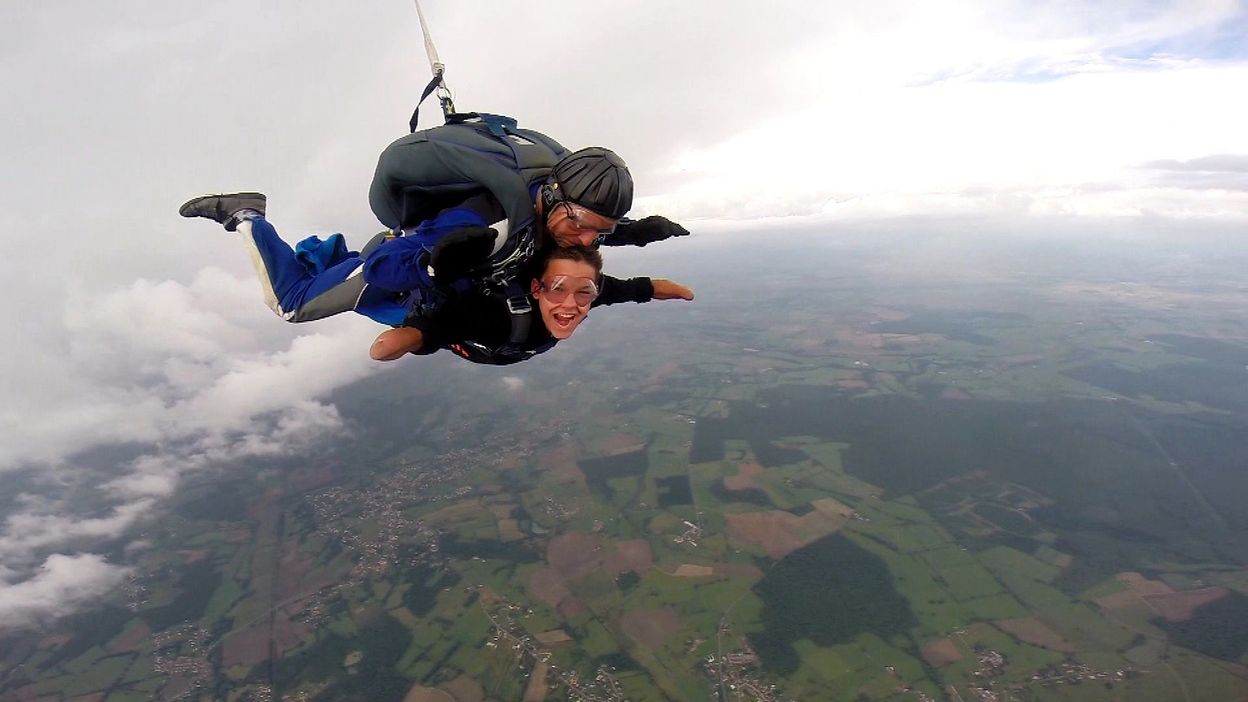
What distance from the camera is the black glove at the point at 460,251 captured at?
89.4 inches

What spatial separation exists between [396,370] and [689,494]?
237 feet

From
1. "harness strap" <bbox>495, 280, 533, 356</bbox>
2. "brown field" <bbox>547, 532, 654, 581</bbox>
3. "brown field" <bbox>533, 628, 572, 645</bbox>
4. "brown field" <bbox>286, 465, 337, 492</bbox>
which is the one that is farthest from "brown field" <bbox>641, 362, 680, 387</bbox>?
"harness strap" <bbox>495, 280, 533, 356</bbox>

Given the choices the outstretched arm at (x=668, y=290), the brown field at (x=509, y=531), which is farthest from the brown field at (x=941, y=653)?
the outstretched arm at (x=668, y=290)

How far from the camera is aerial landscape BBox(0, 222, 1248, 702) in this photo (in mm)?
27250

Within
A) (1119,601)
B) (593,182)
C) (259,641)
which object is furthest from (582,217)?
(1119,601)

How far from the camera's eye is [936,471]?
4547cm

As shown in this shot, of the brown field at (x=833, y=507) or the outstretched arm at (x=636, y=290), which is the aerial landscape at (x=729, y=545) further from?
the outstretched arm at (x=636, y=290)

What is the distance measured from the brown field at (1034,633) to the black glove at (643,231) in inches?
1375

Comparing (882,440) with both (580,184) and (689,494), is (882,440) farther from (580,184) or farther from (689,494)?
(580,184)

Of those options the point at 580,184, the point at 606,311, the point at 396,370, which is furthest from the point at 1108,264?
the point at 580,184

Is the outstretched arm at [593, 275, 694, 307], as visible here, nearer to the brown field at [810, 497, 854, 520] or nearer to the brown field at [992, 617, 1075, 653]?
the brown field at [992, 617, 1075, 653]

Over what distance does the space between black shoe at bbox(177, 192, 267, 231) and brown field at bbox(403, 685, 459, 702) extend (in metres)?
29.0

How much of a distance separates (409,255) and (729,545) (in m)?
36.4

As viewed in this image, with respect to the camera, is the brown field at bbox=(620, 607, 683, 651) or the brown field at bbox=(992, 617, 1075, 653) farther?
the brown field at bbox=(620, 607, 683, 651)
